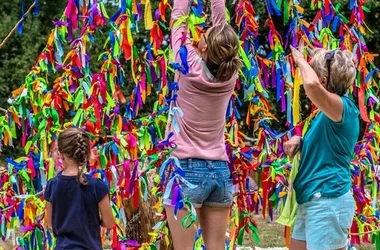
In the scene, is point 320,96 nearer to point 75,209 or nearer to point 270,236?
point 75,209

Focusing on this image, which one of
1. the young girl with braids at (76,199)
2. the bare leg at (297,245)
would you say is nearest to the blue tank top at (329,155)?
the bare leg at (297,245)

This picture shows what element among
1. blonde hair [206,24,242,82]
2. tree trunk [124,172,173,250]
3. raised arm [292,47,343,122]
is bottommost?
tree trunk [124,172,173,250]

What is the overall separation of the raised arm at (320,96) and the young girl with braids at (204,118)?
294 millimetres

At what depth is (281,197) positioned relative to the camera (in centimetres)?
364

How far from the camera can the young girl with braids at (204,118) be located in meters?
2.95

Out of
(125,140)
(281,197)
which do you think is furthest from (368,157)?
(125,140)

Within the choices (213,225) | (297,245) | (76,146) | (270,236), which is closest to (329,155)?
(297,245)

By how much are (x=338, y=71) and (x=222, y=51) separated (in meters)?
0.42

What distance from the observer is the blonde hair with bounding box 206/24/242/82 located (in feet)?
9.57

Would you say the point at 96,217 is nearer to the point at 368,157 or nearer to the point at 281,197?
the point at 281,197

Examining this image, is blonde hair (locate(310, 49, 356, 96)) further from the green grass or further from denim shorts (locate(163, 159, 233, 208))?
the green grass

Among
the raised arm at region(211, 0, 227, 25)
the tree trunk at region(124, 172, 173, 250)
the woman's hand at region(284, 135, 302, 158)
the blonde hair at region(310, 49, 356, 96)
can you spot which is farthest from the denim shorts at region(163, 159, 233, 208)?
the tree trunk at region(124, 172, 173, 250)

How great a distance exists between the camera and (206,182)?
3008mm

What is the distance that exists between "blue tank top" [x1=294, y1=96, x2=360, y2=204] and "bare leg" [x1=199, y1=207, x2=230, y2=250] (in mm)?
312
